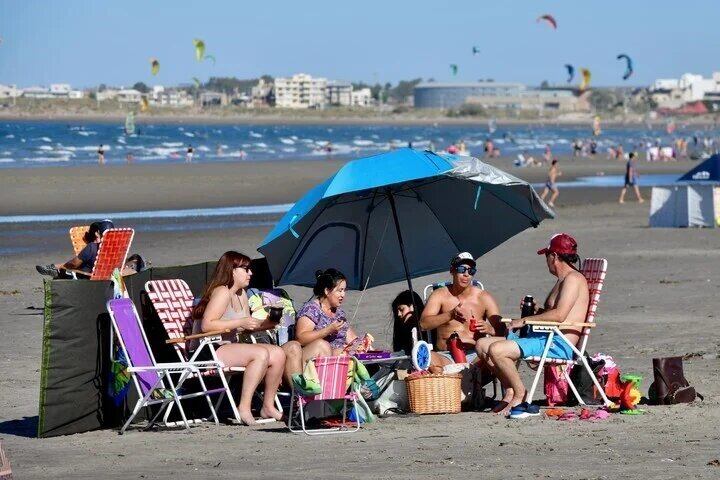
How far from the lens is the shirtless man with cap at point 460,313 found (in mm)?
8109

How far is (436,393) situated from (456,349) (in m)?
0.41

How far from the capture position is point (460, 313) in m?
8.12

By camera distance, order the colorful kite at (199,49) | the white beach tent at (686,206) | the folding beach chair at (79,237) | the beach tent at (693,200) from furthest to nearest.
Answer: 1. the colorful kite at (199,49)
2. the white beach tent at (686,206)
3. the beach tent at (693,200)
4. the folding beach chair at (79,237)

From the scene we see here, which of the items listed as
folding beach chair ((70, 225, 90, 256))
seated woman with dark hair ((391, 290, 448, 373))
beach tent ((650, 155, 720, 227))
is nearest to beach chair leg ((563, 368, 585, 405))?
seated woman with dark hair ((391, 290, 448, 373))

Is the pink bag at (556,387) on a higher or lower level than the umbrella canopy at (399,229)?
lower

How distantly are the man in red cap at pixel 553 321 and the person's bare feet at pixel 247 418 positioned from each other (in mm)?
1379

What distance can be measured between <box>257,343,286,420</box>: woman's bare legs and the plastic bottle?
1031 mm

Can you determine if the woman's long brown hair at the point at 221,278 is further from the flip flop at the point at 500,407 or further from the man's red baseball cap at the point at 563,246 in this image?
the man's red baseball cap at the point at 563,246

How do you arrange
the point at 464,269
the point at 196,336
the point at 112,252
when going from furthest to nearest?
1. the point at 112,252
2. the point at 464,269
3. the point at 196,336

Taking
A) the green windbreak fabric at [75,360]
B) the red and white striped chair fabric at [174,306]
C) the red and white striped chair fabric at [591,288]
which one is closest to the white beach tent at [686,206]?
the red and white striped chair fabric at [591,288]

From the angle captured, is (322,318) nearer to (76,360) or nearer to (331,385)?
(331,385)

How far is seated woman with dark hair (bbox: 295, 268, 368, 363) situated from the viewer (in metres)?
7.78

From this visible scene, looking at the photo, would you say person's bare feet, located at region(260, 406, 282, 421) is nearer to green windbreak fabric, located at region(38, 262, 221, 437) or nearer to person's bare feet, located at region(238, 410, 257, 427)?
person's bare feet, located at region(238, 410, 257, 427)

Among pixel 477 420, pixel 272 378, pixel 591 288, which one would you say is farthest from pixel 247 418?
pixel 591 288
